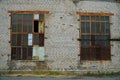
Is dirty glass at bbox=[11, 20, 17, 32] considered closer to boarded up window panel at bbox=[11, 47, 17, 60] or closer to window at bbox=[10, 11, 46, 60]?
window at bbox=[10, 11, 46, 60]

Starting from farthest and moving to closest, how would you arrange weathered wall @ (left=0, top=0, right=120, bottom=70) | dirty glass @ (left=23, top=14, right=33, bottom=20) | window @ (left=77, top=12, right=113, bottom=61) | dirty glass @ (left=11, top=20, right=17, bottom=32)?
window @ (left=77, top=12, right=113, bottom=61), dirty glass @ (left=23, top=14, right=33, bottom=20), dirty glass @ (left=11, top=20, right=17, bottom=32), weathered wall @ (left=0, top=0, right=120, bottom=70)

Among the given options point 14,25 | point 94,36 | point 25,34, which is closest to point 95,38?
point 94,36

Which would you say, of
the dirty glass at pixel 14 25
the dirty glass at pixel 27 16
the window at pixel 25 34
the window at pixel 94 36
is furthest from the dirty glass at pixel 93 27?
the dirty glass at pixel 14 25

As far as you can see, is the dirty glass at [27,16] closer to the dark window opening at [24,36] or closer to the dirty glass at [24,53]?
the dark window opening at [24,36]

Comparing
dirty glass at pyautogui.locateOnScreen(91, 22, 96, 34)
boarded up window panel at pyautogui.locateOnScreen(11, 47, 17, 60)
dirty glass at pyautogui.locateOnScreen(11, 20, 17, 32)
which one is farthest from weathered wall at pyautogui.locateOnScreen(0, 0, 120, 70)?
dirty glass at pyautogui.locateOnScreen(91, 22, 96, 34)

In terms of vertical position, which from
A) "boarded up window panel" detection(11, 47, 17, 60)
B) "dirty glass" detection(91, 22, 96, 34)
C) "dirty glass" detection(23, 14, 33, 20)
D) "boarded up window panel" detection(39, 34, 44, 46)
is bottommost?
"boarded up window panel" detection(11, 47, 17, 60)

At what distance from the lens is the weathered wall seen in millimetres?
16859

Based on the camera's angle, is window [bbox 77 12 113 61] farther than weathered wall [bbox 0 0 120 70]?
Yes

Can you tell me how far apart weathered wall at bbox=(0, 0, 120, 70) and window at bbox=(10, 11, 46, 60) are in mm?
274

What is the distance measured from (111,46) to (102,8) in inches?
98.7

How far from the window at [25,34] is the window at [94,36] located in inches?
104

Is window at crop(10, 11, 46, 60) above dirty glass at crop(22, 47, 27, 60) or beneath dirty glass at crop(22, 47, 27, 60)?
above

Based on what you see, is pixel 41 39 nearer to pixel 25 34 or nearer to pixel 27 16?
pixel 25 34

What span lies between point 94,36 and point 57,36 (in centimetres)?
236
